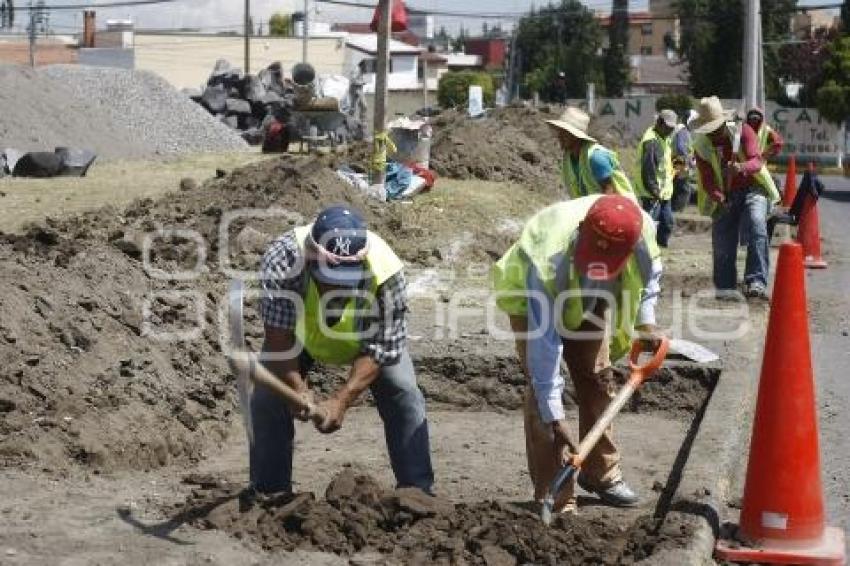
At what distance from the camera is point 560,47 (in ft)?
313

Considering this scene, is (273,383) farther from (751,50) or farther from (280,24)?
(280,24)

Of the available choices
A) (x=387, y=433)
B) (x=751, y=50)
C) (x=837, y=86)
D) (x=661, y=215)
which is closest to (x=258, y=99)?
(x=837, y=86)

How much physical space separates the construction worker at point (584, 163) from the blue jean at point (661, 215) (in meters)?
5.41

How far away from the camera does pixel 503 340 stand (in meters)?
9.79

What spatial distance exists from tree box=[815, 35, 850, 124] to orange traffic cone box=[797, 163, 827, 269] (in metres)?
31.9

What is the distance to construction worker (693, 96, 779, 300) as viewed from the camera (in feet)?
41.1

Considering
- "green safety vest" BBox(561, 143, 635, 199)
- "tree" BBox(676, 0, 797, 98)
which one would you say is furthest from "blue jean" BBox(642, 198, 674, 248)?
"tree" BBox(676, 0, 797, 98)

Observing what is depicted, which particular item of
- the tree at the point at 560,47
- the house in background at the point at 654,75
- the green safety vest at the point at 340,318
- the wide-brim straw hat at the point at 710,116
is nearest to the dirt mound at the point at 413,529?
the green safety vest at the point at 340,318

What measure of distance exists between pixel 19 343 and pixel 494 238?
8.95 m

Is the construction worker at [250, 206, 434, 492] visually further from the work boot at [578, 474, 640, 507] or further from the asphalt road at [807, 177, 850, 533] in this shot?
the asphalt road at [807, 177, 850, 533]

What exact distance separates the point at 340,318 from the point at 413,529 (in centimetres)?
92

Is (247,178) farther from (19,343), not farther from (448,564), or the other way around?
(448,564)

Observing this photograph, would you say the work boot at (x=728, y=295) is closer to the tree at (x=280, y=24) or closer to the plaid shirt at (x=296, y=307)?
the plaid shirt at (x=296, y=307)

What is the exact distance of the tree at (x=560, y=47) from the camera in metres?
89.0
